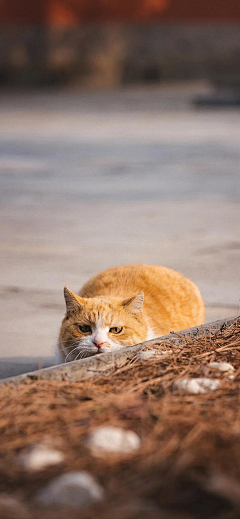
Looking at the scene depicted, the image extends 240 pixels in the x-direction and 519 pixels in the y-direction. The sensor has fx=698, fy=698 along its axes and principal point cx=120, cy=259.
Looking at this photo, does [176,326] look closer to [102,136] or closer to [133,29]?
[102,136]

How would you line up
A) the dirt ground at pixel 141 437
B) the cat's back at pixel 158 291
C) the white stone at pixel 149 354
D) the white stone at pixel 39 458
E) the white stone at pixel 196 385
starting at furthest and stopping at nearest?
the cat's back at pixel 158 291 → the white stone at pixel 149 354 → the white stone at pixel 196 385 → the white stone at pixel 39 458 → the dirt ground at pixel 141 437

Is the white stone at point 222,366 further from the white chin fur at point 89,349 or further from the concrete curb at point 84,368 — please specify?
the white chin fur at point 89,349

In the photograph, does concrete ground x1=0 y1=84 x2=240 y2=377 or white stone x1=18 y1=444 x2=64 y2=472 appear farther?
concrete ground x1=0 y1=84 x2=240 y2=377

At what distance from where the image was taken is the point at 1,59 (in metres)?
39.7

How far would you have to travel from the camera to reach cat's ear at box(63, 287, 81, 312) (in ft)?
12.3

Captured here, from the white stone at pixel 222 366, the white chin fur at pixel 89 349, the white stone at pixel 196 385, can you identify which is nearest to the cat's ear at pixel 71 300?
the white chin fur at pixel 89 349

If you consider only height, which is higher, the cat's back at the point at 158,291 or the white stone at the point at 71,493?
the white stone at the point at 71,493

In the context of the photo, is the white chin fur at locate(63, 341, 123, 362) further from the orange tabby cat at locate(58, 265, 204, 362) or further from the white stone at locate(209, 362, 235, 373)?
the white stone at locate(209, 362, 235, 373)

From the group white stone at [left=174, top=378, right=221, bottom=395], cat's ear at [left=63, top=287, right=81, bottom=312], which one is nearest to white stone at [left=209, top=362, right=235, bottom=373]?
white stone at [left=174, top=378, right=221, bottom=395]

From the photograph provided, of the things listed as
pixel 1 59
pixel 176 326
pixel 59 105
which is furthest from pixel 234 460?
pixel 1 59

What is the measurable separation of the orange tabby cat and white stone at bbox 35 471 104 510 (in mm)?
1765

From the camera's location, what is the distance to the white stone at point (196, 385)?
8.23 feet

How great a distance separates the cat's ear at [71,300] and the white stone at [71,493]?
74.9 inches

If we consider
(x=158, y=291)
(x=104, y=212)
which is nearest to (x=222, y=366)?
(x=158, y=291)
